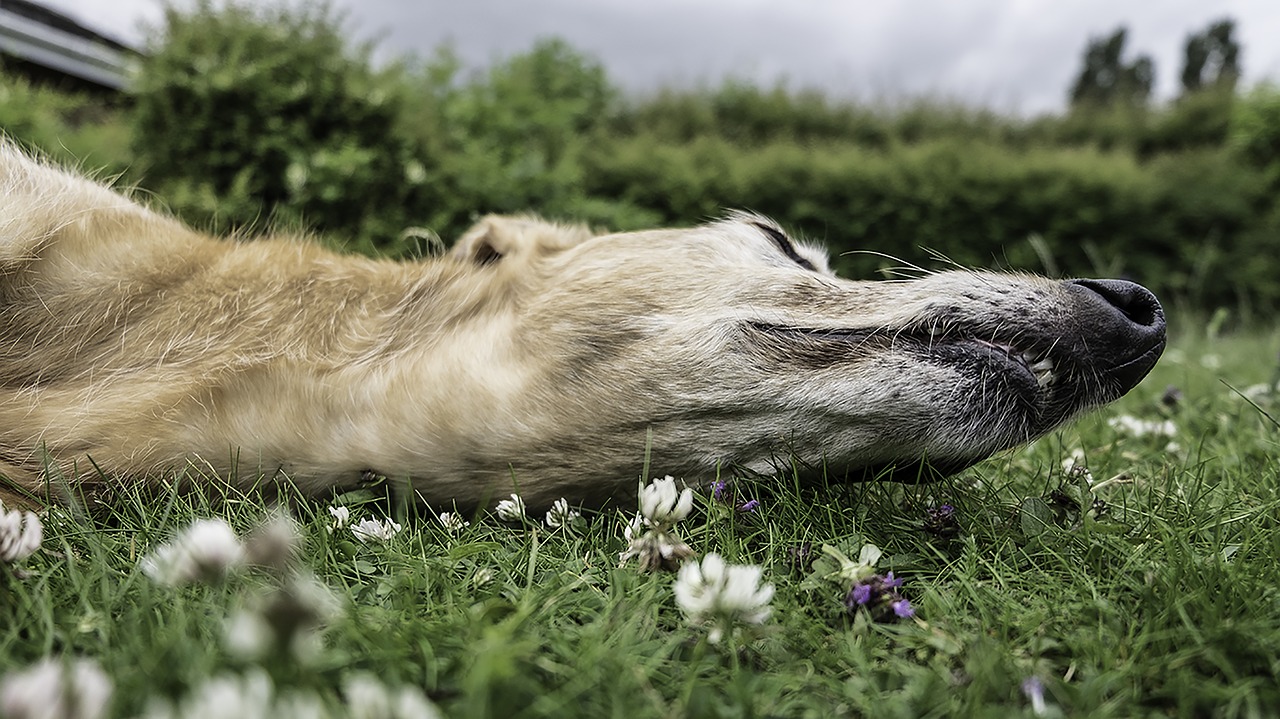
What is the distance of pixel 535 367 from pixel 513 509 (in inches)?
15.4

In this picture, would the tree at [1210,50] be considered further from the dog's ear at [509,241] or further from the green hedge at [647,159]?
the dog's ear at [509,241]

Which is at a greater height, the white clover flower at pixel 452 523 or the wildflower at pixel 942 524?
the wildflower at pixel 942 524

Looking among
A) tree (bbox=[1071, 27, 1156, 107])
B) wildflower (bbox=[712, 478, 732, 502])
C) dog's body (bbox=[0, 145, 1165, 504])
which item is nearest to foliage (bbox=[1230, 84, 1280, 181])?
dog's body (bbox=[0, 145, 1165, 504])

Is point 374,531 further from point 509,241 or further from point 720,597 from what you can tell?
point 509,241

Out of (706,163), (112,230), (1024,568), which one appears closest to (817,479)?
(1024,568)

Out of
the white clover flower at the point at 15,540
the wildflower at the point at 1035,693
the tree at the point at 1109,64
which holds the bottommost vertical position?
the tree at the point at 1109,64

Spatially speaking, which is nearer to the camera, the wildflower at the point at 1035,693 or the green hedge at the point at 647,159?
the wildflower at the point at 1035,693

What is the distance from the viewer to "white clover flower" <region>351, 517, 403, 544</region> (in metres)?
1.88

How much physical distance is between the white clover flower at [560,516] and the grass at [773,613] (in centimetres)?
4

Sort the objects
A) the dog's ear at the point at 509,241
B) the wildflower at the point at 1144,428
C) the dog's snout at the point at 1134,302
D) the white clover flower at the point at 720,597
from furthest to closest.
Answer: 1. the wildflower at the point at 1144,428
2. the dog's ear at the point at 509,241
3. the dog's snout at the point at 1134,302
4. the white clover flower at the point at 720,597

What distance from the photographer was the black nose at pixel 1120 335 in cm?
210

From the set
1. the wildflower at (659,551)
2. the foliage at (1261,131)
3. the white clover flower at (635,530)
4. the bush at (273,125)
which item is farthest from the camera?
the foliage at (1261,131)

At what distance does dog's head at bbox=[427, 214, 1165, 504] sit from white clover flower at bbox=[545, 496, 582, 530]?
10cm

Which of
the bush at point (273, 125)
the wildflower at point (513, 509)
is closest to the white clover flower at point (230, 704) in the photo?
the wildflower at point (513, 509)
